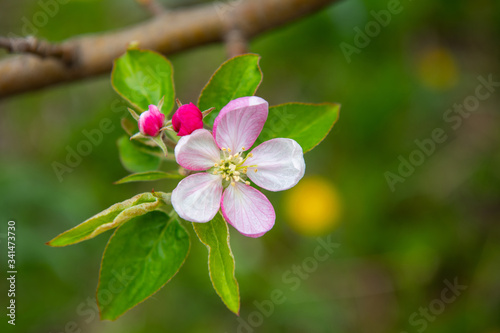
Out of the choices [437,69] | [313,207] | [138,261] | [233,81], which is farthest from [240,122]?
[437,69]

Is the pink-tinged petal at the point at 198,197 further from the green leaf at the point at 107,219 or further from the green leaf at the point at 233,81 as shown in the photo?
the green leaf at the point at 233,81

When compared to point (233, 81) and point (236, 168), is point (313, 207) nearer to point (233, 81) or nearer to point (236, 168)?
point (236, 168)

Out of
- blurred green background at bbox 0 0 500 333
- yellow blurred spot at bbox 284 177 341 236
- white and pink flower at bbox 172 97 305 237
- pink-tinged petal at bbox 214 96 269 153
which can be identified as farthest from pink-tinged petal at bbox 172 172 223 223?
yellow blurred spot at bbox 284 177 341 236

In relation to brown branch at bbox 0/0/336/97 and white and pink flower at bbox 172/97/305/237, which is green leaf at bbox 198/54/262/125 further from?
brown branch at bbox 0/0/336/97

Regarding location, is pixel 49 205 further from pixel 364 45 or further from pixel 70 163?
pixel 364 45

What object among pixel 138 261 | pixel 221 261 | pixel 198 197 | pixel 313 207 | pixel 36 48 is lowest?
pixel 313 207

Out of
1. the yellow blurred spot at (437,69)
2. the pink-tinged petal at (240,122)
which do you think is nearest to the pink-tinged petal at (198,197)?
the pink-tinged petal at (240,122)

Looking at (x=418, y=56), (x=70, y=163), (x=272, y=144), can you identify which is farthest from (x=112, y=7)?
(x=272, y=144)
